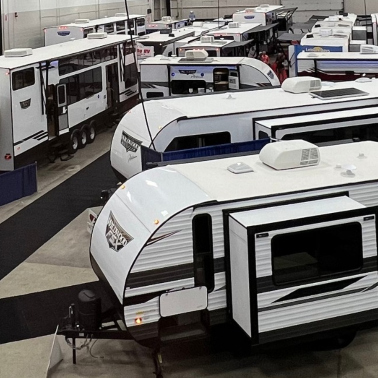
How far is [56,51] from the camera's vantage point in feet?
59.2

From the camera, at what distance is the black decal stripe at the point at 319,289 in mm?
7409

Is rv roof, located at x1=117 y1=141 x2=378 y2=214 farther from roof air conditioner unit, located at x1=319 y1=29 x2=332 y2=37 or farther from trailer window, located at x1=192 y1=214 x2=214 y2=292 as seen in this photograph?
roof air conditioner unit, located at x1=319 y1=29 x2=332 y2=37

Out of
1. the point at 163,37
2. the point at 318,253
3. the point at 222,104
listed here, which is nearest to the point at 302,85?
the point at 222,104

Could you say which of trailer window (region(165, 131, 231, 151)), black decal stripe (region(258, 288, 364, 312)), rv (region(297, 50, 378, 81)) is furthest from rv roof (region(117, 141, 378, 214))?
rv (region(297, 50, 378, 81))

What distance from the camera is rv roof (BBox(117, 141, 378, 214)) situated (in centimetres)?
768

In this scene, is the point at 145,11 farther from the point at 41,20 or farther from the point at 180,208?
the point at 180,208

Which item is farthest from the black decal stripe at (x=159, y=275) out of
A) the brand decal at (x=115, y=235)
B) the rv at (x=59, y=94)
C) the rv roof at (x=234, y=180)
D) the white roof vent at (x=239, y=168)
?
the rv at (x=59, y=94)

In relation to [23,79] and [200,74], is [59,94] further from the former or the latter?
[200,74]

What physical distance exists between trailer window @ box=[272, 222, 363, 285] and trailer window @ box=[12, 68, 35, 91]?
9.28 m

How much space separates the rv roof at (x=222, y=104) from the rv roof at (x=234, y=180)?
310 centimetres

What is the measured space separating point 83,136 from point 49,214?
18.1ft

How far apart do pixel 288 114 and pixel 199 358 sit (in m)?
5.21

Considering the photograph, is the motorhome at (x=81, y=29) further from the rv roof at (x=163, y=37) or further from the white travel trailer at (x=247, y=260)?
the white travel trailer at (x=247, y=260)

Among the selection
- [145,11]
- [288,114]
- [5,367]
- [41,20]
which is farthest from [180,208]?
[145,11]
